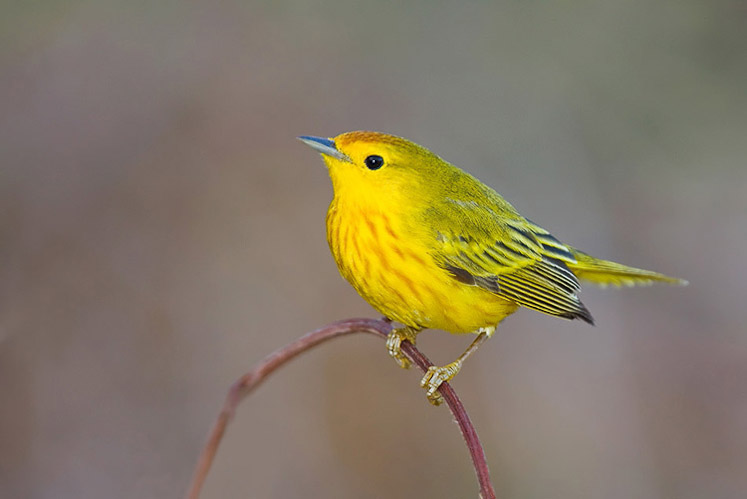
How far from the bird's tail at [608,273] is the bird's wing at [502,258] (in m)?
0.27

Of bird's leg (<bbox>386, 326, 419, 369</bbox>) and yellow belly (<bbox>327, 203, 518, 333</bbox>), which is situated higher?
yellow belly (<bbox>327, 203, 518, 333</bbox>)

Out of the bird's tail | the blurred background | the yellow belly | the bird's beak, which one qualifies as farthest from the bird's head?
the blurred background

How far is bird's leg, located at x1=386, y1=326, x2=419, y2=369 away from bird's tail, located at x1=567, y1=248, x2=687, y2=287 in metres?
1.18

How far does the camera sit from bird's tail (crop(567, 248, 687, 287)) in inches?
161

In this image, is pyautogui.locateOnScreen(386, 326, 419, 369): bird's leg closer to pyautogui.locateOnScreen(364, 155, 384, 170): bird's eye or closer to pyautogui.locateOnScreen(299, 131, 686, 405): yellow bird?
pyautogui.locateOnScreen(299, 131, 686, 405): yellow bird

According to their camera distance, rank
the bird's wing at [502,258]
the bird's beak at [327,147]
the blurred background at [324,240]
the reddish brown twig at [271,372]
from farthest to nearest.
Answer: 1. the blurred background at [324,240]
2. the bird's wing at [502,258]
3. the bird's beak at [327,147]
4. the reddish brown twig at [271,372]

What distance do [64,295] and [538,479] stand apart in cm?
366

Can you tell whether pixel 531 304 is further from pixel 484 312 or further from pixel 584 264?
pixel 584 264

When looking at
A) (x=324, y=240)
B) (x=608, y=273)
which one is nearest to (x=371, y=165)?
(x=608, y=273)

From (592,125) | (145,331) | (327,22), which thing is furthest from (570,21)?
(145,331)

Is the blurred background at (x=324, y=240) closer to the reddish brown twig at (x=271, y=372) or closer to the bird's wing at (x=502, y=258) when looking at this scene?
the bird's wing at (x=502, y=258)

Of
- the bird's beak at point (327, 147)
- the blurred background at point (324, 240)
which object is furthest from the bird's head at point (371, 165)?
the blurred background at point (324, 240)

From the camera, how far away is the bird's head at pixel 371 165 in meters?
3.18

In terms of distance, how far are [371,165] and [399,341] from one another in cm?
74
